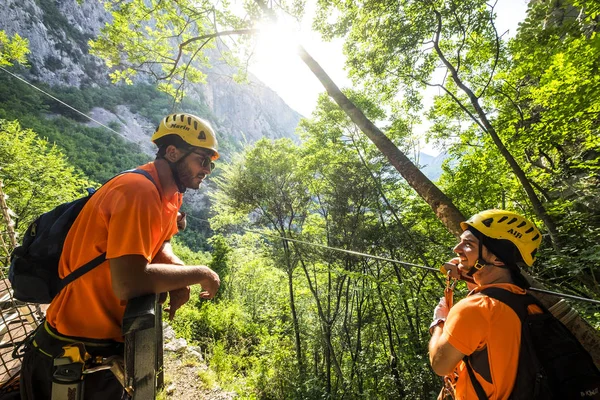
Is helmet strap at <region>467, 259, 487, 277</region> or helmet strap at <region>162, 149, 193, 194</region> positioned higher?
helmet strap at <region>162, 149, 193, 194</region>

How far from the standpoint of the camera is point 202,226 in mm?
51188

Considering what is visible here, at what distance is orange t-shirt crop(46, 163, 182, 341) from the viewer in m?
1.12

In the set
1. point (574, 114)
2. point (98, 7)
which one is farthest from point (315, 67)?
point (98, 7)

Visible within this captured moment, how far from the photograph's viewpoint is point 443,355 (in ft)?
5.11

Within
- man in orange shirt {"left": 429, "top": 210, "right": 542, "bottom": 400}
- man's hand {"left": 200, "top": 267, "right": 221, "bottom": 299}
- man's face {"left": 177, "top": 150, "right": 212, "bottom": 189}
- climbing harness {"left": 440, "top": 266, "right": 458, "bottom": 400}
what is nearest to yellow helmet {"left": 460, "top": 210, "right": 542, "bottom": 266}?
man in orange shirt {"left": 429, "top": 210, "right": 542, "bottom": 400}

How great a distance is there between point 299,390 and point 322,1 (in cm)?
1061

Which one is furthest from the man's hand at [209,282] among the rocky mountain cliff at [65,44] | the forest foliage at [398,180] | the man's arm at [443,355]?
the rocky mountain cliff at [65,44]

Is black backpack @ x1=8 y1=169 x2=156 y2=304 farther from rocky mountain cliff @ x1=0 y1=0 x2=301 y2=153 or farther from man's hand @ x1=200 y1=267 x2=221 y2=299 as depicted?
rocky mountain cliff @ x1=0 y1=0 x2=301 y2=153

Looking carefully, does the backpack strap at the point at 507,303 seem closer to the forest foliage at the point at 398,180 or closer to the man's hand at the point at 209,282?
the man's hand at the point at 209,282

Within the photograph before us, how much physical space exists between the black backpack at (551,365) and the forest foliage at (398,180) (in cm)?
305

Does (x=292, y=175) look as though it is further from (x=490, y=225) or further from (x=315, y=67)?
(x=490, y=225)

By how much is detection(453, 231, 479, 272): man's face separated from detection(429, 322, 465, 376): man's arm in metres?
0.51

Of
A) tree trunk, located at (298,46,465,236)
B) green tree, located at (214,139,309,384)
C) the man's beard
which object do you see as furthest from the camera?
green tree, located at (214,139,309,384)

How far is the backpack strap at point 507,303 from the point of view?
56.6 inches
